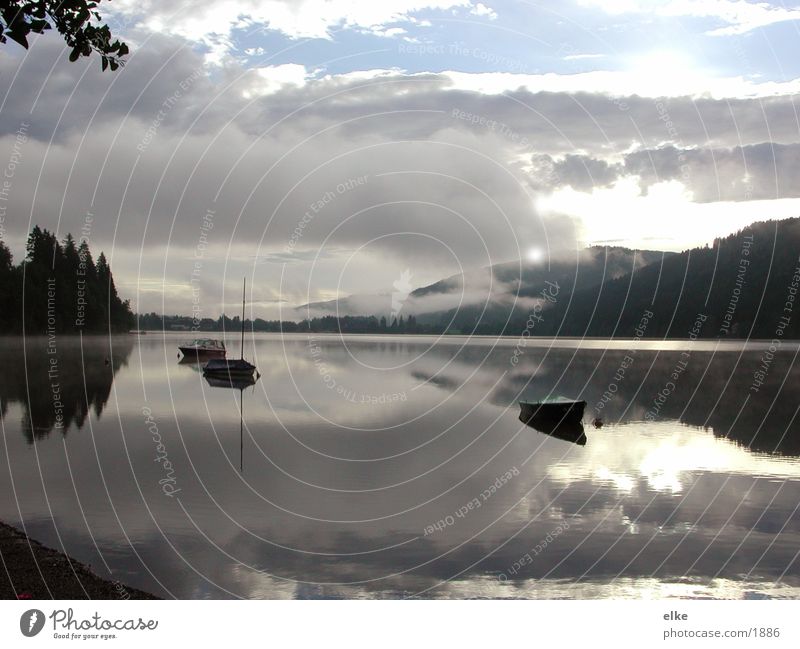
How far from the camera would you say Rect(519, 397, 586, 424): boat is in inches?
2076

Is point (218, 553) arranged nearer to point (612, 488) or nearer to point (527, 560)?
point (527, 560)

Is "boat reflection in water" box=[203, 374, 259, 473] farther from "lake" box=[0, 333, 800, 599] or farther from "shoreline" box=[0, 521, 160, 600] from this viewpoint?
"shoreline" box=[0, 521, 160, 600]

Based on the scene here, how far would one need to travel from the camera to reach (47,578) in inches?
634

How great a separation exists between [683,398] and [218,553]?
66.2m

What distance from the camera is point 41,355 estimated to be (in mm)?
124062

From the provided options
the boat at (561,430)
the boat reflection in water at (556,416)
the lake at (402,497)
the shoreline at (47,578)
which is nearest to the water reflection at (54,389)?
the lake at (402,497)

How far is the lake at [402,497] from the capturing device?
1917cm

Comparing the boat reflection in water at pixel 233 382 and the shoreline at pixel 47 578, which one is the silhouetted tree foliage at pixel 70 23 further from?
the boat reflection in water at pixel 233 382

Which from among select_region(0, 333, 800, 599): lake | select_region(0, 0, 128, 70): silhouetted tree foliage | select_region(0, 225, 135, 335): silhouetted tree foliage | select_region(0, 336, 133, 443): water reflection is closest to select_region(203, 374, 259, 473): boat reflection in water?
select_region(0, 336, 133, 443): water reflection

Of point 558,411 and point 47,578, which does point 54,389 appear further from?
point 47,578

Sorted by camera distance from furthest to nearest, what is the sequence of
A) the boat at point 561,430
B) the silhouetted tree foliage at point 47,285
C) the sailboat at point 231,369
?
the silhouetted tree foliage at point 47,285
the sailboat at point 231,369
the boat at point 561,430

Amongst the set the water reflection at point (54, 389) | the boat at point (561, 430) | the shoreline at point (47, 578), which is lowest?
the boat at point (561, 430)

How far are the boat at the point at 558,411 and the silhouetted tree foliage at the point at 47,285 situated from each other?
Answer: 8915 centimetres

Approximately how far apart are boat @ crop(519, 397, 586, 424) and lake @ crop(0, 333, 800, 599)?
178 centimetres
